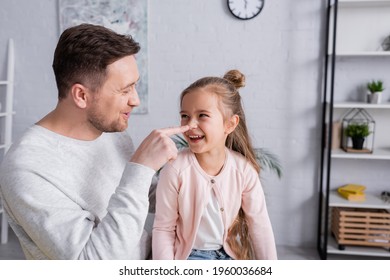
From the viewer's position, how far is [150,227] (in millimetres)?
1181

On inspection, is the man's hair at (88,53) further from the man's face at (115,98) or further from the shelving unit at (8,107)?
the shelving unit at (8,107)

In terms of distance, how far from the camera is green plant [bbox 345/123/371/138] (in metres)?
2.29

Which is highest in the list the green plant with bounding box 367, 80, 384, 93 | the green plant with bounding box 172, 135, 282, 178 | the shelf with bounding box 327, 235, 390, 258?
the green plant with bounding box 367, 80, 384, 93

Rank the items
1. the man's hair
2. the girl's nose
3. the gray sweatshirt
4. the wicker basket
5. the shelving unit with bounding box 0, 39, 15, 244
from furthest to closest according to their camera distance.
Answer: the shelving unit with bounding box 0, 39, 15, 244
the wicker basket
the girl's nose
the man's hair
the gray sweatshirt

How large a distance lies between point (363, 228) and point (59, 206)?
1.95m

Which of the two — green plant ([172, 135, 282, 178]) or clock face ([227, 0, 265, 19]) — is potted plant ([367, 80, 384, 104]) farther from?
clock face ([227, 0, 265, 19])

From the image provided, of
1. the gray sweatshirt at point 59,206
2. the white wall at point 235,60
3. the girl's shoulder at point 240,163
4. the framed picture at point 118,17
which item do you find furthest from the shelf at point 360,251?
the gray sweatshirt at point 59,206

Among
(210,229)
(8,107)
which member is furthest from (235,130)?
(8,107)

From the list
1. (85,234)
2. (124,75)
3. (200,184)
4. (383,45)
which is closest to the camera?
(85,234)

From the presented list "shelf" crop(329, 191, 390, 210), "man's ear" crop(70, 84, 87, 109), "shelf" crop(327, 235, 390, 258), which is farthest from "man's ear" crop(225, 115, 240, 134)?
"shelf" crop(327, 235, 390, 258)

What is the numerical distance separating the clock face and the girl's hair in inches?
50.8

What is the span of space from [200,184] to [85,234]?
364 millimetres
